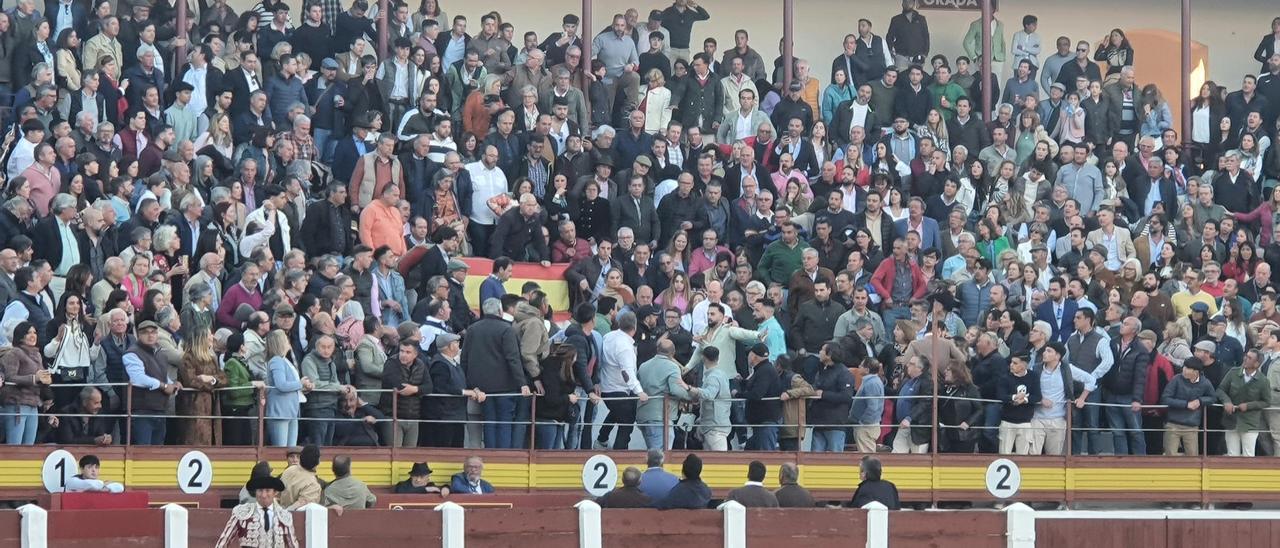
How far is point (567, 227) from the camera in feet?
88.9

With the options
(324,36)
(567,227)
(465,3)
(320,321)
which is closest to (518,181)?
(567,227)

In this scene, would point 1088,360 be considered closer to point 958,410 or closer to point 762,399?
point 958,410

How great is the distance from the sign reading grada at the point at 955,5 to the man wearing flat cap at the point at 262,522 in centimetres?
1852

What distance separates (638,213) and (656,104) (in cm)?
296

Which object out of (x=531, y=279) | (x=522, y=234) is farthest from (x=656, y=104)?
(x=531, y=279)

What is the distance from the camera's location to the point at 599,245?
26641 millimetres

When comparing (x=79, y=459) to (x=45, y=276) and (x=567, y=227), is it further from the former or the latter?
(x=567, y=227)

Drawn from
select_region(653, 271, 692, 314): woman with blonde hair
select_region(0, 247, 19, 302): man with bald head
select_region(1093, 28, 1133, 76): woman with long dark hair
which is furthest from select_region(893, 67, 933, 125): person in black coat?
select_region(0, 247, 19, 302): man with bald head

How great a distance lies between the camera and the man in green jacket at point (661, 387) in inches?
944

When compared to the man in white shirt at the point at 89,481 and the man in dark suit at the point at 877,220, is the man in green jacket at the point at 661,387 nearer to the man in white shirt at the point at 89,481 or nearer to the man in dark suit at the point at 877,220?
the man in dark suit at the point at 877,220

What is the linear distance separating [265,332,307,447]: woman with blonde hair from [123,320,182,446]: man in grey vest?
808 millimetres

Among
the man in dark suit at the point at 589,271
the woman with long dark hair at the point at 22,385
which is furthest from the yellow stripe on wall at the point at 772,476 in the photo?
the man in dark suit at the point at 589,271

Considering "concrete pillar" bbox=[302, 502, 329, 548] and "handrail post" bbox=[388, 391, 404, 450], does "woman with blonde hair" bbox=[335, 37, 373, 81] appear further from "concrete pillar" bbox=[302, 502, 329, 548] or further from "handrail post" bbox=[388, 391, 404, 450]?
"concrete pillar" bbox=[302, 502, 329, 548]

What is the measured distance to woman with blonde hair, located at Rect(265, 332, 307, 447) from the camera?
2236cm
